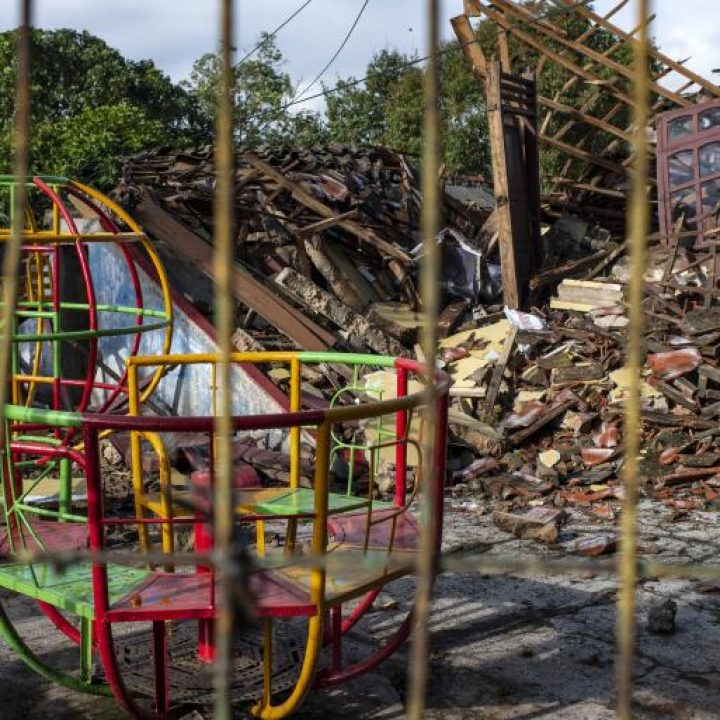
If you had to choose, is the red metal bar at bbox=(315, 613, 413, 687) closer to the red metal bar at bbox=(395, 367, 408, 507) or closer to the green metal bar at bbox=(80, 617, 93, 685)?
the red metal bar at bbox=(395, 367, 408, 507)

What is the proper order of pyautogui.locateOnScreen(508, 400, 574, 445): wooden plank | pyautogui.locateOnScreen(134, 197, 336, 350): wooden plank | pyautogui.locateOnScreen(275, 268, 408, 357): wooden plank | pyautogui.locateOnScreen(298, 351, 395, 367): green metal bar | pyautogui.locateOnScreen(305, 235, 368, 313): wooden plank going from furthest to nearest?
1. pyautogui.locateOnScreen(305, 235, 368, 313): wooden plank
2. pyautogui.locateOnScreen(275, 268, 408, 357): wooden plank
3. pyautogui.locateOnScreen(134, 197, 336, 350): wooden plank
4. pyautogui.locateOnScreen(508, 400, 574, 445): wooden plank
5. pyautogui.locateOnScreen(298, 351, 395, 367): green metal bar

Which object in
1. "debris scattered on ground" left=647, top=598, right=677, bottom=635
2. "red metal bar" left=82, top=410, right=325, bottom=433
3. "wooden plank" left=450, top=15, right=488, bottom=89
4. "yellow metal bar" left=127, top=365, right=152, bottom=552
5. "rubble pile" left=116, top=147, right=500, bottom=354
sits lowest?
"debris scattered on ground" left=647, top=598, right=677, bottom=635

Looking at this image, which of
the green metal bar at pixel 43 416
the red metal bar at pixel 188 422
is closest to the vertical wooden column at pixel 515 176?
the red metal bar at pixel 188 422

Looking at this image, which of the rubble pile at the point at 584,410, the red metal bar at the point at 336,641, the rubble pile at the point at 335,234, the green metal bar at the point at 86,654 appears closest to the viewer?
the green metal bar at the point at 86,654

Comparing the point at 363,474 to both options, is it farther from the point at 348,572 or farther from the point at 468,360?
the point at 348,572

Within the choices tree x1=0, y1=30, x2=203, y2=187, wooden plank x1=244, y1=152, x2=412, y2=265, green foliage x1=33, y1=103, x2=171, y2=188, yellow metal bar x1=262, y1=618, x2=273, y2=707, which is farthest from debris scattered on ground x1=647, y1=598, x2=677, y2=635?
tree x1=0, y1=30, x2=203, y2=187

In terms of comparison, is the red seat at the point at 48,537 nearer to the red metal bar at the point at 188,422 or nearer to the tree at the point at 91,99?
the red metal bar at the point at 188,422

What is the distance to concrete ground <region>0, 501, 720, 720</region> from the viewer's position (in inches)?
163

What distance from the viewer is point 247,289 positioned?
32.7 feet

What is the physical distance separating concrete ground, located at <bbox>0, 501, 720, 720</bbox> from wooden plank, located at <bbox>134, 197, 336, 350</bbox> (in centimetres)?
433

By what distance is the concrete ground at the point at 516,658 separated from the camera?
13.6ft

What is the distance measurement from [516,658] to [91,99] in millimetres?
22096

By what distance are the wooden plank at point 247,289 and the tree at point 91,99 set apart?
6.71 meters

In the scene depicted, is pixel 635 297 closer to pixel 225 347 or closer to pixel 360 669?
pixel 225 347
